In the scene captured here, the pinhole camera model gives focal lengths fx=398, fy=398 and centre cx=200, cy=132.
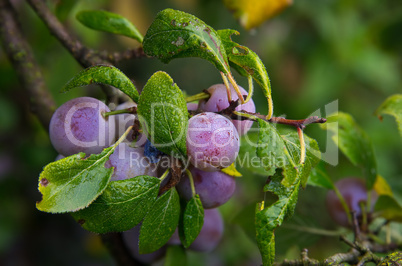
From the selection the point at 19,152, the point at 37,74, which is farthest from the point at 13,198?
the point at 37,74

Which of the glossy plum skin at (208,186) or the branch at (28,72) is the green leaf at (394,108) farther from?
the branch at (28,72)

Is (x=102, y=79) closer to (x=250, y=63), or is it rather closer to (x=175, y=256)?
(x=250, y=63)

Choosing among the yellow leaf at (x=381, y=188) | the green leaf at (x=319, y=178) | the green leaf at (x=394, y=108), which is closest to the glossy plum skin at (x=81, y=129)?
the green leaf at (x=319, y=178)

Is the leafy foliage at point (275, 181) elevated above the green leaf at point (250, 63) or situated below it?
below

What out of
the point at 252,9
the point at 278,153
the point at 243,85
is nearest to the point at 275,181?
the point at 278,153

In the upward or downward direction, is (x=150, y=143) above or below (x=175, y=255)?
above

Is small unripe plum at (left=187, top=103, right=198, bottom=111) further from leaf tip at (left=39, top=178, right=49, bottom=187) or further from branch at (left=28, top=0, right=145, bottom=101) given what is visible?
leaf tip at (left=39, top=178, right=49, bottom=187)

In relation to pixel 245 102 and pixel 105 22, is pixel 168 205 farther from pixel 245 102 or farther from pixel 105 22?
pixel 105 22
